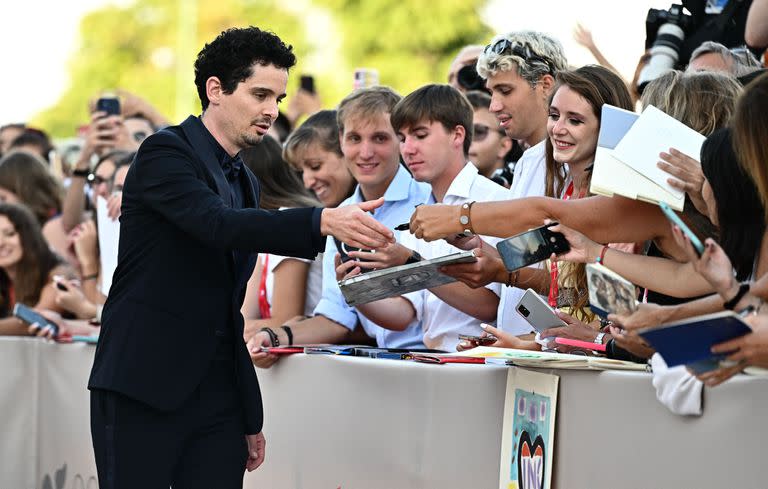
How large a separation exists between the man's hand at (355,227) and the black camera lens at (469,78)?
3635 millimetres

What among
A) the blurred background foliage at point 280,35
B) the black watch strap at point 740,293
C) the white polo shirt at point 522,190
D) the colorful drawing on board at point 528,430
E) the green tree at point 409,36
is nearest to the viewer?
the black watch strap at point 740,293

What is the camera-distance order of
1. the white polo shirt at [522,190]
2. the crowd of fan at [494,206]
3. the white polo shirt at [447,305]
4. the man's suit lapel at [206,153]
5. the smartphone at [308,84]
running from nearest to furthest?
the crowd of fan at [494,206], the man's suit lapel at [206,153], the white polo shirt at [522,190], the white polo shirt at [447,305], the smartphone at [308,84]

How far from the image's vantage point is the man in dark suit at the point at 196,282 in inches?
164

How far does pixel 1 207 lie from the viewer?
27.7 feet

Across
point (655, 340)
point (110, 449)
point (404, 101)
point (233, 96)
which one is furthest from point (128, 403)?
point (404, 101)

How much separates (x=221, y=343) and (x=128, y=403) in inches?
15.8

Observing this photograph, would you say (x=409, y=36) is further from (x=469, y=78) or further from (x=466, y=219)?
(x=466, y=219)

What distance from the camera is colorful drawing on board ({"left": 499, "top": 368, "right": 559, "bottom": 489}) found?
4.26 m

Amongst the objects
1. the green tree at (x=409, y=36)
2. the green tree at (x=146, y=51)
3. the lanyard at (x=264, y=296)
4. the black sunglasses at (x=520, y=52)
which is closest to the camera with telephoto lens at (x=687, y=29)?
the black sunglasses at (x=520, y=52)

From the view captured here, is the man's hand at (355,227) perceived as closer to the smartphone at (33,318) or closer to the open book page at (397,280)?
the open book page at (397,280)

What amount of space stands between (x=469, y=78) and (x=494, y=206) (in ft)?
10.9

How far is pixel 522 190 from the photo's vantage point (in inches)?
222

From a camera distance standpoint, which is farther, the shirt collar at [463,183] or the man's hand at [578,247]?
the shirt collar at [463,183]

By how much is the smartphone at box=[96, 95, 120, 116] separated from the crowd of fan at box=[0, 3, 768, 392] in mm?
72
